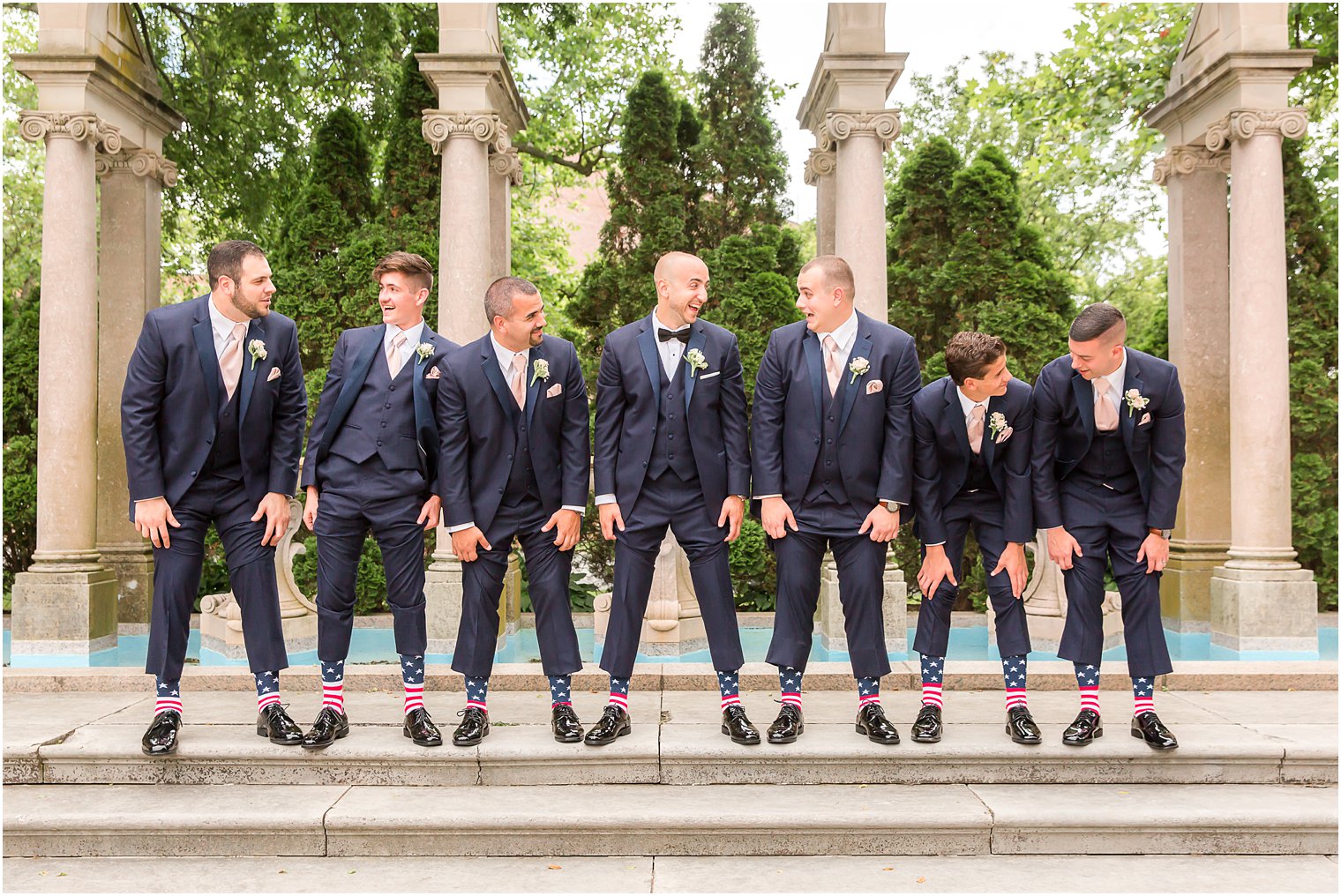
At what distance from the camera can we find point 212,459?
4.64 meters

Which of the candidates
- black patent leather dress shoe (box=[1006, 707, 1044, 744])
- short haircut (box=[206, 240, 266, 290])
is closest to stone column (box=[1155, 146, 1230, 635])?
black patent leather dress shoe (box=[1006, 707, 1044, 744])

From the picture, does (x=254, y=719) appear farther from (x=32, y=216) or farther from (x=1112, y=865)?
(x=32, y=216)

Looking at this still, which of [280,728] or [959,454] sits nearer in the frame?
[280,728]

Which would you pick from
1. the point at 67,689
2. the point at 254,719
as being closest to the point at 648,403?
the point at 254,719

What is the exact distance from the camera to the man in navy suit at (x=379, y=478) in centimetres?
466

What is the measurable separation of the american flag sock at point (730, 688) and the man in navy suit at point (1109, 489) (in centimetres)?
147

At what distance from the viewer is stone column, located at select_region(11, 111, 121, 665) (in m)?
7.43

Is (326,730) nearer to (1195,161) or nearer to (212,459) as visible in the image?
(212,459)

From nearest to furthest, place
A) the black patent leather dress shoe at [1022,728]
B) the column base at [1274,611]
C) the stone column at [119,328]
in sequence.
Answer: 1. the black patent leather dress shoe at [1022,728]
2. the column base at [1274,611]
3. the stone column at [119,328]

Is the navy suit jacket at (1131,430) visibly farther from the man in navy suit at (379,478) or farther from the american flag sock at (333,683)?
the american flag sock at (333,683)

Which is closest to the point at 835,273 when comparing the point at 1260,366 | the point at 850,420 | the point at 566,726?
the point at 850,420

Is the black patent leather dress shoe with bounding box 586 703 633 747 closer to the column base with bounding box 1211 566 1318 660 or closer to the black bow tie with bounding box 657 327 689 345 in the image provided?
the black bow tie with bounding box 657 327 689 345

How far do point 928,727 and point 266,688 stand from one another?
→ 3013 mm

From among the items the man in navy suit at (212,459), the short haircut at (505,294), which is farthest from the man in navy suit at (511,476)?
the man in navy suit at (212,459)
